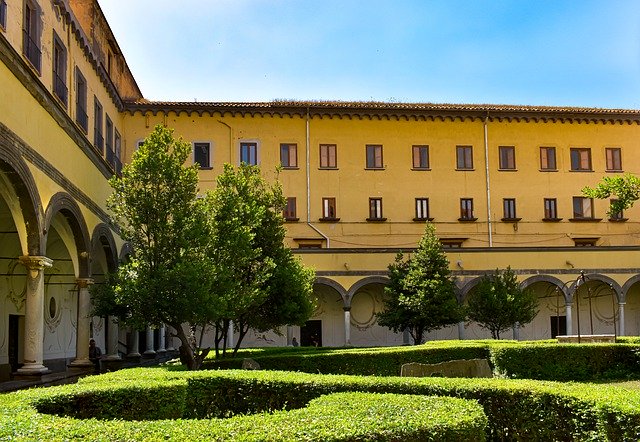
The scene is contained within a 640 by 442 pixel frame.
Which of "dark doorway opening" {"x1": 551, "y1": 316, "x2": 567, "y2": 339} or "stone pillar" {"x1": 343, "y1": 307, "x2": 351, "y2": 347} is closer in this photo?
"stone pillar" {"x1": 343, "y1": 307, "x2": 351, "y2": 347}

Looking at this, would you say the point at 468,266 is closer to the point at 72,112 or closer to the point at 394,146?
the point at 394,146

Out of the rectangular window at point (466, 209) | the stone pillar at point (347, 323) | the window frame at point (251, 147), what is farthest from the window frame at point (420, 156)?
the stone pillar at point (347, 323)

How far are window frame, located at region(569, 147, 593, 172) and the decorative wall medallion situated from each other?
30626mm

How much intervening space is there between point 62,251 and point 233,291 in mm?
12126

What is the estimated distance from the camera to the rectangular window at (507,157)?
43.4 meters

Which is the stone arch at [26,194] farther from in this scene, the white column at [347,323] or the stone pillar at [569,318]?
the stone pillar at [569,318]

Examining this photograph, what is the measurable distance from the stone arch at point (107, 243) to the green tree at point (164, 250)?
5.28 m

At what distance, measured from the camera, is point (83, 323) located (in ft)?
79.7

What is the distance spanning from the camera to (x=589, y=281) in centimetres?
3991

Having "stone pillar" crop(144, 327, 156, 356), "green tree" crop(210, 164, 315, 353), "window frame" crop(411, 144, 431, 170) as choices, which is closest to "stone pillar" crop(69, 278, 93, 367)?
"green tree" crop(210, 164, 315, 353)

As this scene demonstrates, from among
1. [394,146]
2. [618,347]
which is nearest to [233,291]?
[618,347]

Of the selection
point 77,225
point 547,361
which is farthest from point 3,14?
point 547,361

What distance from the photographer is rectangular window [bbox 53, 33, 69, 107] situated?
74.8ft

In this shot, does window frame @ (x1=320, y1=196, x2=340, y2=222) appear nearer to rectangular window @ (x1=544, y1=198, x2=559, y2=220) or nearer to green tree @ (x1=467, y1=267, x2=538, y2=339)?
green tree @ (x1=467, y1=267, x2=538, y2=339)
